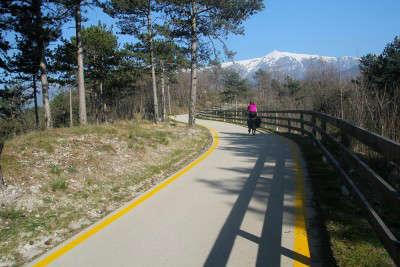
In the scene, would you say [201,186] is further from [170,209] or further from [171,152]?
[171,152]

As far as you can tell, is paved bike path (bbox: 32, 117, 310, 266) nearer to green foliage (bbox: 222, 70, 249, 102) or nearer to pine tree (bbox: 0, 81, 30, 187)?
pine tree (bbox: 0, 81, 30, 187)

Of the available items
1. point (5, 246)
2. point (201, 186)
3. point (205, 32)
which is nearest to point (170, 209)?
point (201, 186)

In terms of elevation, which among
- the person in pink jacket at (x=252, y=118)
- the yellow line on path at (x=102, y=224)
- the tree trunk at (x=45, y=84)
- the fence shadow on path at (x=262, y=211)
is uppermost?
the tree trunk at (x=45, y=84)

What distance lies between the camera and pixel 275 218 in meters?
6.14

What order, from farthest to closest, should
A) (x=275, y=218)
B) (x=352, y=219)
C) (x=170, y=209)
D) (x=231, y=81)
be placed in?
(x=231, y=81) < (x=170, y=209) < (x=275, y=218) < (x=352, y=219)

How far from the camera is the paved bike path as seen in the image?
16.1 feet

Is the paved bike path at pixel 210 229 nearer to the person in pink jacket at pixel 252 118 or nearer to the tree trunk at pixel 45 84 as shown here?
the person in pink jacket at pixel 252 118

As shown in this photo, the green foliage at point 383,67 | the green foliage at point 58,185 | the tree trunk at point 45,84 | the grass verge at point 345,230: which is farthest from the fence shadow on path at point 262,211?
the tree trunk at point 45,84

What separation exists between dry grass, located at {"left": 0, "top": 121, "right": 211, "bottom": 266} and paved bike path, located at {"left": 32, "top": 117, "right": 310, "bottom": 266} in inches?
30.7

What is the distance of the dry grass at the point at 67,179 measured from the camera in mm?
6461

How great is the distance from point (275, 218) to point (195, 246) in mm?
1492

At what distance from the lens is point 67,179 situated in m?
9.45

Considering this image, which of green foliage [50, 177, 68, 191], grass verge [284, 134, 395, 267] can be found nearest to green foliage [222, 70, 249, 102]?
green foliage [50, 177, 68, 191]

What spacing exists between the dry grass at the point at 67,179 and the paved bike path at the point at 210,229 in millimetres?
780
